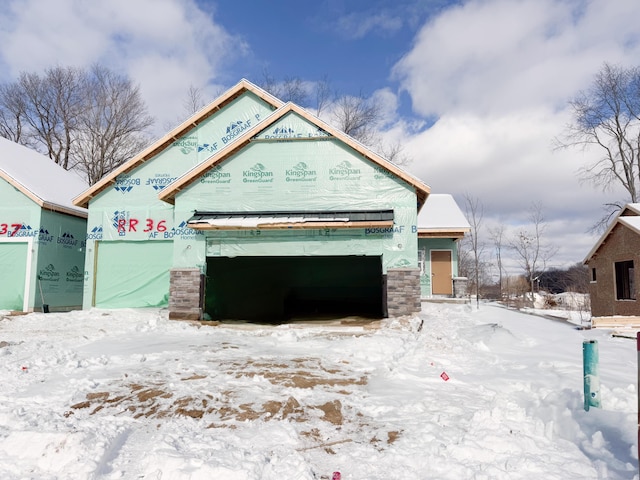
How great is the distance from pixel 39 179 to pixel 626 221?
80.8 ft

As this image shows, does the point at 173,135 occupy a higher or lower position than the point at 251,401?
higher

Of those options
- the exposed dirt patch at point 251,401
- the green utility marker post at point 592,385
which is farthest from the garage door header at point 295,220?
the green utility marker post at point 592,385

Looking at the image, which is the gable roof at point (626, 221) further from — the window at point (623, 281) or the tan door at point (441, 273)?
the tan door at point (441, 273)

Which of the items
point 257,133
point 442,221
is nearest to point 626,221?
point 442,221

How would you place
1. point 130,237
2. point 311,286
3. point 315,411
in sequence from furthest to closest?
point 311,286 < point 130,237 < point 315,411

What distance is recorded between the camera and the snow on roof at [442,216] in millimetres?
22047

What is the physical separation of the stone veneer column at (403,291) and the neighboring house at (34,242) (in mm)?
13122

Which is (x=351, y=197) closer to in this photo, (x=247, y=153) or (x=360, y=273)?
(x=247, y=153)

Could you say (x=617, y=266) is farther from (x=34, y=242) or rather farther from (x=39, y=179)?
(x=39, y=179)

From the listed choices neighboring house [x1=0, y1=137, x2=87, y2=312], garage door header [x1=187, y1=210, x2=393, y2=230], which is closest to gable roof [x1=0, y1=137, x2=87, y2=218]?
neighboring house [x1=0, y1=137, x2=87, y2=312]

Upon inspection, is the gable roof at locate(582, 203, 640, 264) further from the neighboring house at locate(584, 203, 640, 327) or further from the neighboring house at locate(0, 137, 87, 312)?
the neighboring house at locate(0, 137, 87, 312)

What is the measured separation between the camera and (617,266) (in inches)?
760

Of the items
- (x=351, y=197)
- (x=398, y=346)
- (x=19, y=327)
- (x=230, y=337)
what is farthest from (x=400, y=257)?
(x=19, y=327)

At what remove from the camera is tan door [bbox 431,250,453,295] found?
2245 cm
